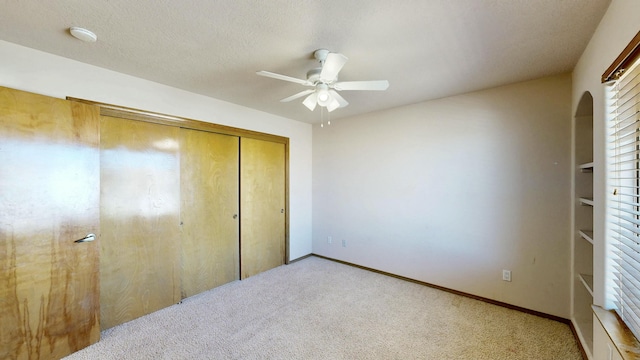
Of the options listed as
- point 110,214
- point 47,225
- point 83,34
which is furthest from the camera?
point 110,214

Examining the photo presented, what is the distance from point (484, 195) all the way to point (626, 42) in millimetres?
1831

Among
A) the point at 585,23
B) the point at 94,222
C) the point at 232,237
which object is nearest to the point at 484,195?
the point at 585,23

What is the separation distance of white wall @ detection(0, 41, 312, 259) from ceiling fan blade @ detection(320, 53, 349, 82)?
6.20ft

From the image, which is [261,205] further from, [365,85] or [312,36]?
[312,36]

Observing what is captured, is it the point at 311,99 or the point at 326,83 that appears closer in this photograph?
the point at 326,83

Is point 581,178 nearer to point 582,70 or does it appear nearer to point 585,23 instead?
point 582,70

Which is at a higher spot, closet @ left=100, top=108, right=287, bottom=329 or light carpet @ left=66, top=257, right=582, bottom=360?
closet @ left=100, top=108, right=287, bottom=329

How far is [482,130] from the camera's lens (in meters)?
2.87

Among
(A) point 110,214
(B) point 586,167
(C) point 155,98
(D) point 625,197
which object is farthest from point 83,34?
(B) point 586,167

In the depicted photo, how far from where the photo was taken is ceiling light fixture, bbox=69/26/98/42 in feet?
5.57

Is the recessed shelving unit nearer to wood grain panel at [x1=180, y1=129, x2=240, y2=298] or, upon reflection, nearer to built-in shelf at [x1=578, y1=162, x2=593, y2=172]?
built-in shelf at [x1=578, y1=162, x2=593, y2=172]

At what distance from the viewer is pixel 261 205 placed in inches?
151

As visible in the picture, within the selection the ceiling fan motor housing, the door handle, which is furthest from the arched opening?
the door handle

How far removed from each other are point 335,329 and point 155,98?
2.98m
